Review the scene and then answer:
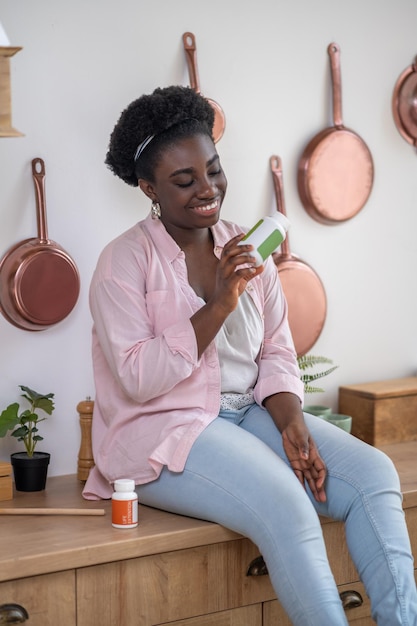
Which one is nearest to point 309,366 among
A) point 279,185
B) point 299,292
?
point 299,292

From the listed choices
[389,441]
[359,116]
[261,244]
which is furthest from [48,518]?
[359,116]

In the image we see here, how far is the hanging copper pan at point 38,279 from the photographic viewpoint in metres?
2.23

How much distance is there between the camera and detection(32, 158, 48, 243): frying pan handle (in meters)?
2.26

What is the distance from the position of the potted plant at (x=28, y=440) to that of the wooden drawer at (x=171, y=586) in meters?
0.44

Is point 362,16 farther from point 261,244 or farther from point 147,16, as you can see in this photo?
point 261,244

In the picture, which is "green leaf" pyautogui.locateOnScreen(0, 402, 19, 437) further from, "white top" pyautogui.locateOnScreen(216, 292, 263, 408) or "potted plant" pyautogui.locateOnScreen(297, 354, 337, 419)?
"potted plant" pyautogui.locateOnScreen(297, 354, 337, 419)

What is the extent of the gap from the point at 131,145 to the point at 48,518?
0.81 m

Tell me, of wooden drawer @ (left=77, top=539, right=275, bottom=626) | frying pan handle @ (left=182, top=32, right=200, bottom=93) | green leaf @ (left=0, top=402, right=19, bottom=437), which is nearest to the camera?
wooden drawer @ (left=77, top=539, right=275, bottom=626)

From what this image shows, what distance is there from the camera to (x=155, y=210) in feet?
7.07

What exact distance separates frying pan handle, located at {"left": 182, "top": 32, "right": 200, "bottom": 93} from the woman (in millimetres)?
320

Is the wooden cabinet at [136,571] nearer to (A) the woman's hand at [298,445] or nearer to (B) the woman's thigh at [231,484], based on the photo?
(B) the woman's thigh at [231,484]

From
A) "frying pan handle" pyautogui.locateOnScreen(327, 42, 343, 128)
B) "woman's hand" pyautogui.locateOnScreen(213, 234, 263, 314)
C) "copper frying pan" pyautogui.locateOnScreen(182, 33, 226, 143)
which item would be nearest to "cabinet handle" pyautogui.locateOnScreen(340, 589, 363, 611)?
"woman's hand" pyautogui.locateOnScreen(213, 234, 263, 314)

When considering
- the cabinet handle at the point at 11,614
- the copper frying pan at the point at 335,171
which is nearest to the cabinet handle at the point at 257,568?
the cabinet handle at the point at 11,614

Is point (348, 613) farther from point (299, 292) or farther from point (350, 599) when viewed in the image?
point (299, 292)
